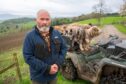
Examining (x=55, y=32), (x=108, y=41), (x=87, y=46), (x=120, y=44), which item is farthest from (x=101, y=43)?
(x=55, y=32)

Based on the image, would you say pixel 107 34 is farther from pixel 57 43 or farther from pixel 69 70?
pixel 57 43

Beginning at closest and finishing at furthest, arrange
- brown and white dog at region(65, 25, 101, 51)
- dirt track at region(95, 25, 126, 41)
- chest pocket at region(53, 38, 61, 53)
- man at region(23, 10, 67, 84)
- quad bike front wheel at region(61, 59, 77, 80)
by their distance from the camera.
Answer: man at region(23, 10, 67, 84) → chest pocket at region(53, 38, 61, 53) → quad bike front wheel at region(61, 59, 77, 80) → brown and white dog at region(65, 25, 101, 51) → dirt track at region(95, 25, 126, 41)

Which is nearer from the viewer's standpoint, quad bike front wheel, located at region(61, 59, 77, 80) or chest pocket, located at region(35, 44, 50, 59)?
chest pocket, located at region(35, 44, 50, 59)

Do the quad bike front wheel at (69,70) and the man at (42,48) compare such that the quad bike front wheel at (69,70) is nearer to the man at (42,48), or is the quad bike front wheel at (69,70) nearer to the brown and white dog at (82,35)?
the brown and white dog at (82,35)

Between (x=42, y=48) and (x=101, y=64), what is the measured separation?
1.91 m

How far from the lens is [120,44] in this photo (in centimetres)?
677

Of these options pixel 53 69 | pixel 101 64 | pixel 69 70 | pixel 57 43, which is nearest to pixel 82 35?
pixel 69 70

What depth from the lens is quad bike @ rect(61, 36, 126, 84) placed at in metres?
6.36

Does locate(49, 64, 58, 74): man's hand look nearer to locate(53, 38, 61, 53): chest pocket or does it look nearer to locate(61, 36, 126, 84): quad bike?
locate(53, 38, 61, 53): chest pocket

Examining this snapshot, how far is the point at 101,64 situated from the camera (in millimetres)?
6645

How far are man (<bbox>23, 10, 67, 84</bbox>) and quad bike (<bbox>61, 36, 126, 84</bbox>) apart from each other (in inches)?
55.9

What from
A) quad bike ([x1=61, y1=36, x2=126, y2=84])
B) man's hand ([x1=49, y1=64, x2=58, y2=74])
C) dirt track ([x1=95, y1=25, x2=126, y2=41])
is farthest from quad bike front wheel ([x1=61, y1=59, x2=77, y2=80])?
man's hand ([x1=49, y1=64, x2=58, y2=74])

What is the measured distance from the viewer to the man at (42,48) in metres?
5.10

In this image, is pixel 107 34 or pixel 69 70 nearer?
pixel 69 70
